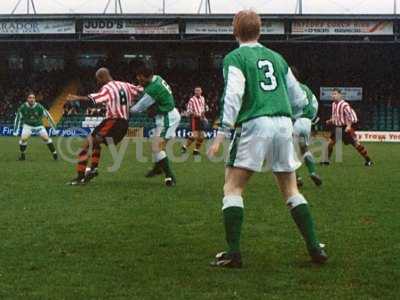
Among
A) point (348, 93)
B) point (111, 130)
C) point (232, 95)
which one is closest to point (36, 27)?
point (348, 93)

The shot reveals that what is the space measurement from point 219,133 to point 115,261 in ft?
4.39

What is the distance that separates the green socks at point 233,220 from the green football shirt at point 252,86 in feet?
2.08

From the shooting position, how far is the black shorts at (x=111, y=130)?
14.5 metres

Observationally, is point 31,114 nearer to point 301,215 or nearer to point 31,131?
point 31,131

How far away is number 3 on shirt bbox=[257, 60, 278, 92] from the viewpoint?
22.2ft

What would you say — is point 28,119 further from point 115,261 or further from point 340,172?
point 115,261

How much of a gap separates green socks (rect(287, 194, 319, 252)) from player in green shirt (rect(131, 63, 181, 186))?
7.35 metres

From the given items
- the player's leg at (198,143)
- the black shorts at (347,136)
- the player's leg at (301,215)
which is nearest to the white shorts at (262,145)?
the player's leg at (301,215)

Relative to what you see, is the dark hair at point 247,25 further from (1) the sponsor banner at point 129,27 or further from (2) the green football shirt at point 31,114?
(1) the sponsor banner at point 129,27

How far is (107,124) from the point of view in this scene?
14492mm

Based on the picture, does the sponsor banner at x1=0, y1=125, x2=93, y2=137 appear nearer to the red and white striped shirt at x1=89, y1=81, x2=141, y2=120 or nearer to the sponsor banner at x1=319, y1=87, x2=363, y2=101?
the sponsor banner at x1=319, y1=87, x2=363, y2=101

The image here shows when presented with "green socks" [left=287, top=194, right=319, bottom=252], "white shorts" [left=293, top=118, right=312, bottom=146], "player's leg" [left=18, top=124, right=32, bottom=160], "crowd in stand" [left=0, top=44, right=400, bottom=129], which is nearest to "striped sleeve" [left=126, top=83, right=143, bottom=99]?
"white shorts" [left=293, top=118, right=312, bottom=146]

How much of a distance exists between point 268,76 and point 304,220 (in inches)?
47.3

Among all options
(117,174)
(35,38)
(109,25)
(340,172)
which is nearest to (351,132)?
(340,172)
